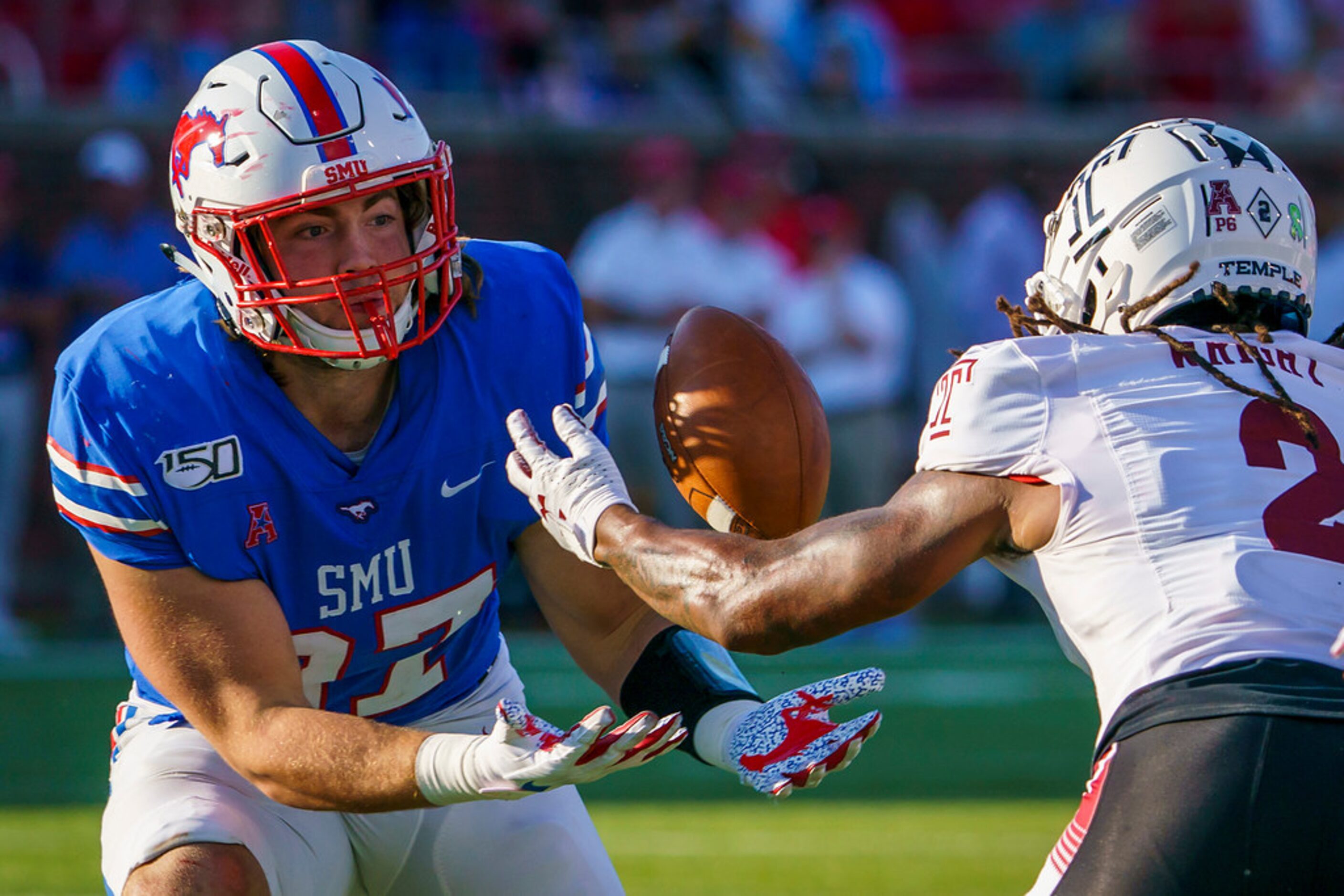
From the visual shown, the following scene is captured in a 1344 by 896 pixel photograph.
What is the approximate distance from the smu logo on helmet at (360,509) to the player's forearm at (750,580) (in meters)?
0.45

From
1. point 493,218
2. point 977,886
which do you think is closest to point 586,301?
point 493,218

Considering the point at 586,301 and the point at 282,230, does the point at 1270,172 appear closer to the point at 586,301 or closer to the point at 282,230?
the point at 282,230

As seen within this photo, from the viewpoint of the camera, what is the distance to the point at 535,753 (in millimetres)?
2207

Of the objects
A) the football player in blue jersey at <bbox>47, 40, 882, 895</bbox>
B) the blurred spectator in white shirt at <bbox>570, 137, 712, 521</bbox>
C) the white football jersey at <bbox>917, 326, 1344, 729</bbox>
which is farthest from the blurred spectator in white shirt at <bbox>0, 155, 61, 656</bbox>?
the white football jersey at <bbox>917, 326, 1344, 729</bbox>

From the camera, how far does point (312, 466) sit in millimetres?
2723

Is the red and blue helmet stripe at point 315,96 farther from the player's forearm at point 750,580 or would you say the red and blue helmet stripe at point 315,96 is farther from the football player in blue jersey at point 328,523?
the player's forearm at point 750,580

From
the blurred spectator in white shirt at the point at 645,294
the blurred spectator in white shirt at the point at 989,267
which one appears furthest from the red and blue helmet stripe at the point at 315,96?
the blurred spectator in white shirt at the point at 989,267

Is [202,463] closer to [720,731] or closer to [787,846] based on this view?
[720,731]

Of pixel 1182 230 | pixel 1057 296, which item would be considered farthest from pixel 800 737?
pixel 1182 230

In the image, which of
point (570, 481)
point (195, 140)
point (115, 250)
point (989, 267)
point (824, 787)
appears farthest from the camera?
point (989, 267)

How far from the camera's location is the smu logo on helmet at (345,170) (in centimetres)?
269

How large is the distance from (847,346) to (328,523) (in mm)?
5714

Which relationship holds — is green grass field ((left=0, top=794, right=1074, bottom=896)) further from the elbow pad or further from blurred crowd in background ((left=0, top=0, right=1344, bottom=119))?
blurred crowd in background ((left=0, top=0, right=1344, bottom=119))

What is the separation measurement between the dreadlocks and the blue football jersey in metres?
0.82
